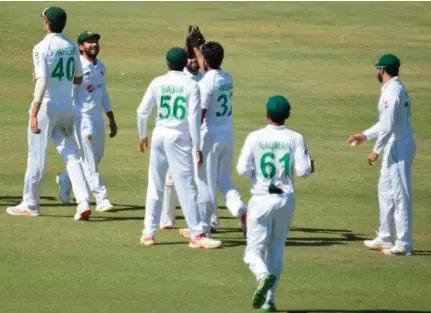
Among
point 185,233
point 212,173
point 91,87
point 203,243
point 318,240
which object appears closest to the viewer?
point 203,243

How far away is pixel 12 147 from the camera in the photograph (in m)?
25.8

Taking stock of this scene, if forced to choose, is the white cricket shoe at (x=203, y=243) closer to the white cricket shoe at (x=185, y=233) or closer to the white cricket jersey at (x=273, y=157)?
the white cricket shoe at (x=185, y=233)

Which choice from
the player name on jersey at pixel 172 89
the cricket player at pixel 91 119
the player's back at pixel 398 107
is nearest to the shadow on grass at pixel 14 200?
the cricket player at pixel 91 119

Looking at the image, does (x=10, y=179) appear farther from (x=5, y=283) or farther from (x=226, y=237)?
(x=5, y=283)

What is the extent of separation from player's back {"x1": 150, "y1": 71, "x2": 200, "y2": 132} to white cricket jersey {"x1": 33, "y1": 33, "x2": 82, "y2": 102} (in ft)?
6.52

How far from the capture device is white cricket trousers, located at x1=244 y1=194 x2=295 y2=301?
14664 mm

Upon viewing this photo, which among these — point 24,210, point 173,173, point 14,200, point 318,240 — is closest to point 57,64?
point 24,210

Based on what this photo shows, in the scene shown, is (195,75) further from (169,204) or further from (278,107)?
(278,107)

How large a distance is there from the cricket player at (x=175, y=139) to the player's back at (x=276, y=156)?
282 centimetres

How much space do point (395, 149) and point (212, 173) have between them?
7.74ft

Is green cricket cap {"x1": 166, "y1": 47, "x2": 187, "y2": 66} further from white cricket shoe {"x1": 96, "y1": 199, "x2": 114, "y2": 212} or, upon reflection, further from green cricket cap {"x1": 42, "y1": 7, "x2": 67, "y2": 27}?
white cricket shoe {"x1": 96, "y1": 199, "x2": 114, "y2": 212}

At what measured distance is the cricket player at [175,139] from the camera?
57.4ft

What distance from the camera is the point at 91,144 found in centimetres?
2064

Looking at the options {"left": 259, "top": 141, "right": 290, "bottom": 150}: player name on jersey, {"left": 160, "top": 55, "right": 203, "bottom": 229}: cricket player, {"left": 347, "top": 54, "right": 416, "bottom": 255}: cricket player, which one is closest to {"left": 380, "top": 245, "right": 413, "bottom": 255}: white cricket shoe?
Answer: {"left": 347, "top": 54, "right": 416, "bottom": 255}: cricket player
